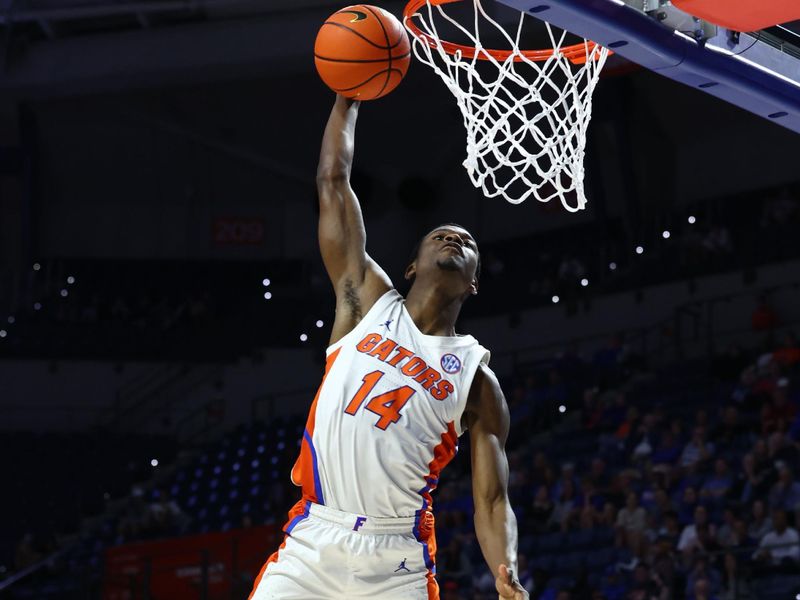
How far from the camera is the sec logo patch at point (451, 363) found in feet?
14.6

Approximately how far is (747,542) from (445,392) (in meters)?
6.45

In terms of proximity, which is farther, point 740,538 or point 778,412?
point 778,412

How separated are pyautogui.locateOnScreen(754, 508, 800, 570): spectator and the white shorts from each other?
578 centimetres

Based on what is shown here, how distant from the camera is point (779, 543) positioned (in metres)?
9.71

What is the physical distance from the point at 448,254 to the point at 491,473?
78 centimetres

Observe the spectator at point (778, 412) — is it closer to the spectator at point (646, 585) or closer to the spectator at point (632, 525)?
the spectator at point (632, 525)

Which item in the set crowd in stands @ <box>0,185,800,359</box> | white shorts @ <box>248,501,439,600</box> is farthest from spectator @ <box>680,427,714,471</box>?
white shorts @ <box>248,501,439,600</box>

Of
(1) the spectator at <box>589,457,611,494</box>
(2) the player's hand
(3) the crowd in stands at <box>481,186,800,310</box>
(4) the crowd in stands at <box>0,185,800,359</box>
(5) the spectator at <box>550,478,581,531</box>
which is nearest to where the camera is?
(2) the player's hand

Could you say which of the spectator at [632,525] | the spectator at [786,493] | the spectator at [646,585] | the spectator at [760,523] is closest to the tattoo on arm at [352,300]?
the spectator at [646,585]

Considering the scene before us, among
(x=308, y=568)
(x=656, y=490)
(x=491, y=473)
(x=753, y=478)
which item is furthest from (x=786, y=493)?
(x=308, y=568)

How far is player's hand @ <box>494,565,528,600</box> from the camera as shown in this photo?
402 cm

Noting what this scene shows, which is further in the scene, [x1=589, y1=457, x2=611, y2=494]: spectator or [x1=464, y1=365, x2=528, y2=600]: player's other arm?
[x1=589, y1=457, x2=611, y2=494]: spectator

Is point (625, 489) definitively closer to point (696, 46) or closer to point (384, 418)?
point (696, 46)

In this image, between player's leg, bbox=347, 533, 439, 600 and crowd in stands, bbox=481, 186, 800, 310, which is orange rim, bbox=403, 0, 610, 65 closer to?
player's leg, bbox=347, 533, 439, 600
